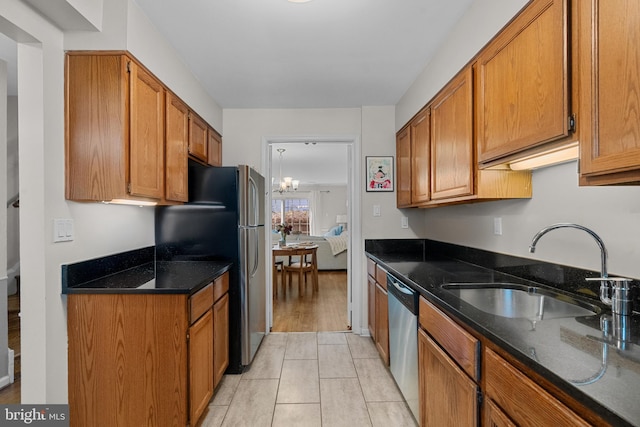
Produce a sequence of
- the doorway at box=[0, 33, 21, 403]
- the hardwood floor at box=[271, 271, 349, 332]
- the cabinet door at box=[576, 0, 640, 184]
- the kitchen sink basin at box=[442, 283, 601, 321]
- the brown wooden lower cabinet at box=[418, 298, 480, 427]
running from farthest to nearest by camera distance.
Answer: the hardwood floor at box=[271, 271, 349, 332], the doorway at box=[0, 33, 21, 403], the kitchen sink basin at box=[442, 283, 601, 321], the brown wooden lower cabinet at box=[418, 298, 480, 427], the cabinet door at box=[576, 0, 640, 184]

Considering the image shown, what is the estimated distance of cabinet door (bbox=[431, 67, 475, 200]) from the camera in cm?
173

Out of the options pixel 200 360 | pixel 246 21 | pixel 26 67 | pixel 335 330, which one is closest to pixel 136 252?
pixel 200 360

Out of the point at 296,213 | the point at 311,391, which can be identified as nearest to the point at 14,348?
the point at 311,391

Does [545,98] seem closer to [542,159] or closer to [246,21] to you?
[542,159]

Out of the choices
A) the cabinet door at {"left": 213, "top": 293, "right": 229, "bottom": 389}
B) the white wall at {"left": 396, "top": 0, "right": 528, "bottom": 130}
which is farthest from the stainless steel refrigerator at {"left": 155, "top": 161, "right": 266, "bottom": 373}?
the white wall at {"left": 396, "top": 0, "right": 528, "bottom": 130}

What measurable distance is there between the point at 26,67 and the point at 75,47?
0.25 m

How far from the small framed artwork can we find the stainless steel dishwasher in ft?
3.95

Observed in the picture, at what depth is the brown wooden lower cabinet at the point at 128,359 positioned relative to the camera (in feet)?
5.23

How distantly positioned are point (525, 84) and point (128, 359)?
2161mm

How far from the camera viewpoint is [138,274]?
203 centimetres

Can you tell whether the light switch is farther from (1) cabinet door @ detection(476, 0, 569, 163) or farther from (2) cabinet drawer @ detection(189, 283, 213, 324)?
(1) cabinet door @ detection(476, 0, 569, 163)

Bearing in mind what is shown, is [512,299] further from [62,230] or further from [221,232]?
[62,230]

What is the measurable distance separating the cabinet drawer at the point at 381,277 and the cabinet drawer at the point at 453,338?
2.60ft

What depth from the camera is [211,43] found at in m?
2.10
